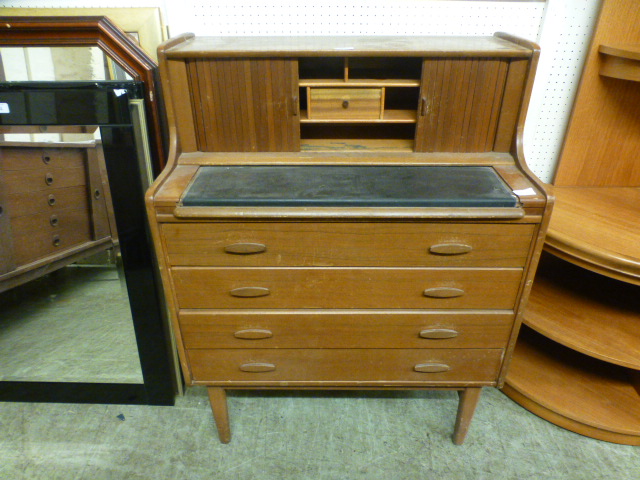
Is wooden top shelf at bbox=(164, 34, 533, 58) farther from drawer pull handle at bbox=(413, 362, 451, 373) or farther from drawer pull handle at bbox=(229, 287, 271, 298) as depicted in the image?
drawer pull handle at bbox=(413, 362, 451, 373)

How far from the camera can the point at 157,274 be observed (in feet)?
5.07

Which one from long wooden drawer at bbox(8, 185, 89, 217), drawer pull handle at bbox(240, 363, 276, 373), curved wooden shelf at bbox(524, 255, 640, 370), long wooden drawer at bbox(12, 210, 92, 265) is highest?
long wooden drawer at bbox(8, 185, 89, 217)

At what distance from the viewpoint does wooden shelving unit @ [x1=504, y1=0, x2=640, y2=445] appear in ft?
4.62

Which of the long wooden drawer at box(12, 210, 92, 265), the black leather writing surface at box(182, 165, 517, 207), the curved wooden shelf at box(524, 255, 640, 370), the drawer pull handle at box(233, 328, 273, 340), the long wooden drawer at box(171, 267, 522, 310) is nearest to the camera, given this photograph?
the black leather writing surface at box(182, 165, 517, 207)

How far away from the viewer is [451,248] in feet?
3.77

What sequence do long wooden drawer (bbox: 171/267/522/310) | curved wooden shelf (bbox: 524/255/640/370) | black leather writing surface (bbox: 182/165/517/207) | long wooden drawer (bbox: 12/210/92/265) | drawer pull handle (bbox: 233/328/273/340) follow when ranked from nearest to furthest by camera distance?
black leather writing surface (bbox: 182/165/517/207)
long wooden drawer (bbox: 171/267/522/310)
drawer pull handle (bbox: 233/328/273/340)
curved wooden shelf (bbox: 524/255/640/370)
long wooden drawer (bbox: 12/210/92/265)

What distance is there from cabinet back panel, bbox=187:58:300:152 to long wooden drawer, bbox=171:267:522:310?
0.43 meters

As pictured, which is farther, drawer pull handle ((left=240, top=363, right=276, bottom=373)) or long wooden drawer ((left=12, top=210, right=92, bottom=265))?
long wooden drawer ((left=12, top=210, right=92, bottom=265))

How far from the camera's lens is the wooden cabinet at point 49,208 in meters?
1.47

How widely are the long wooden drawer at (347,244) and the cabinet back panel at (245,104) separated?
354 millimetres

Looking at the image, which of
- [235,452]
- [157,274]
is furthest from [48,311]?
[235,452]

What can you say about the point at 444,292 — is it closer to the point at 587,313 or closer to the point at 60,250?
the point at 587,313

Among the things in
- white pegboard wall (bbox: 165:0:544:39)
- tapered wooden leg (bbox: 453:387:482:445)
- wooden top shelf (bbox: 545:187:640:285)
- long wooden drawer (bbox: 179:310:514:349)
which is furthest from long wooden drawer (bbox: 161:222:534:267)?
white pegboard wall (bbox: 165:0:544:39)

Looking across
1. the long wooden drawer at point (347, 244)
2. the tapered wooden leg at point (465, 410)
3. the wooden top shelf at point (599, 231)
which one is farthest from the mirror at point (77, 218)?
the wooden top shelf at point (599, 231)
